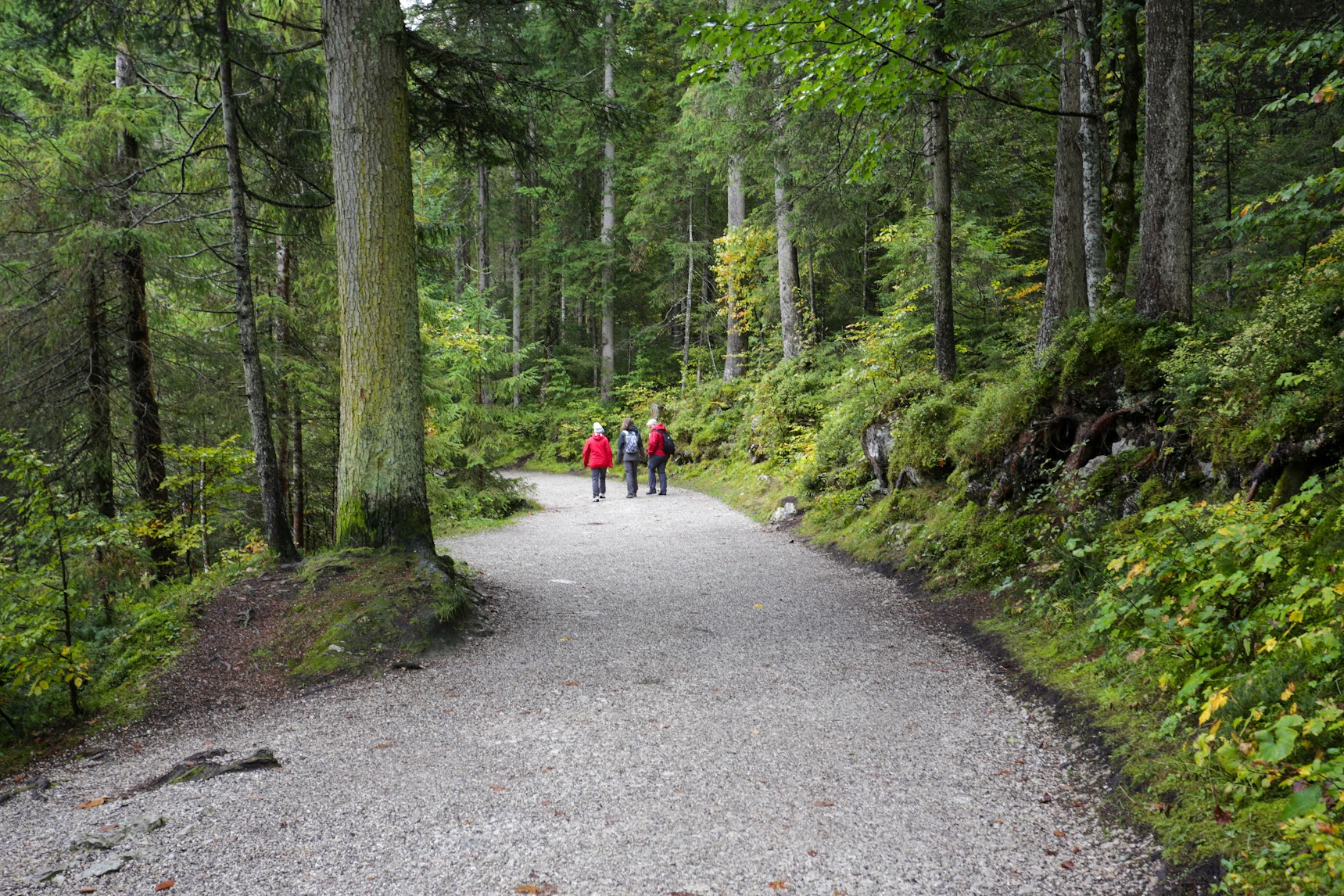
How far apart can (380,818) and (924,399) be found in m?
7.94

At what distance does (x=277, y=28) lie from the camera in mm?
8656

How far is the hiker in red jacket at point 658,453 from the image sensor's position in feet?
54.1

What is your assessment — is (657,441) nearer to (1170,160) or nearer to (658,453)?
(658,453)

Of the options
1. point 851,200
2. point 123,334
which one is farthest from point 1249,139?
point 123,334

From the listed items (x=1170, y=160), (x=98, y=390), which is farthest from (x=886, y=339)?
(x=98, y=390)

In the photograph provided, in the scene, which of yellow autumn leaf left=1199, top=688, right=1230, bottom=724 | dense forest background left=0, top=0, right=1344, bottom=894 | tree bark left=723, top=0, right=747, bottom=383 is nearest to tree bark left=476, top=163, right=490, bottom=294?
tree bark left=723, top=0, right=747, bottom=383

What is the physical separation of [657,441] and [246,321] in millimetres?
10495

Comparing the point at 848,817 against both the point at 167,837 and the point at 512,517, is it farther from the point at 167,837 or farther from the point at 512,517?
the point at 512,517

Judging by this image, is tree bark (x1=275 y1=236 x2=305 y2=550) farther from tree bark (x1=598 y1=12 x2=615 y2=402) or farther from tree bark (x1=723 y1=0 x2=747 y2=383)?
tree bark (x1=598 y1=12 x2=615 y2=402)

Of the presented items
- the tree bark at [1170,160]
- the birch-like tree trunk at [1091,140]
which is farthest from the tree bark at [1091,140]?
the tree bark at [1170,160]

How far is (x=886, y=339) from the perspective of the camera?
42.1 ft

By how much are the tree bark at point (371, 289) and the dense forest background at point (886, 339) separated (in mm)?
161

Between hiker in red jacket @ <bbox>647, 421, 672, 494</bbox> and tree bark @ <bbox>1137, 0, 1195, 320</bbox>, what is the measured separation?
10.9 metres

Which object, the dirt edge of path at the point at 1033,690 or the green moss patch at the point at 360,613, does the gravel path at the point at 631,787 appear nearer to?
the dirt edge of path at the point at 1033,690
